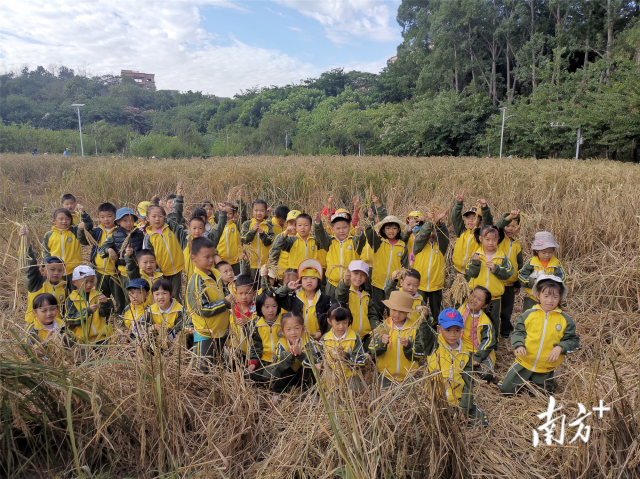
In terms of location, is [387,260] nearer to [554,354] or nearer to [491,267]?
[491,267]

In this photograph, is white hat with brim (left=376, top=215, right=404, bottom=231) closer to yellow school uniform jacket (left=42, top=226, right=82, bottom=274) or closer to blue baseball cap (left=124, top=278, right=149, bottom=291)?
blue baseball cap (left=124, top=278, right=149, bottom=291)

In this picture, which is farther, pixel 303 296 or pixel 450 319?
pixel 303 296

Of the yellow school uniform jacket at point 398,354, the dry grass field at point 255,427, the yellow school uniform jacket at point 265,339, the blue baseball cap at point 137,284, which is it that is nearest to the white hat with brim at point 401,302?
the yellow school uniform jacket at point 398,354

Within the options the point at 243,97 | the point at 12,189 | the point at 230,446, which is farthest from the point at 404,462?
the point at 243,97

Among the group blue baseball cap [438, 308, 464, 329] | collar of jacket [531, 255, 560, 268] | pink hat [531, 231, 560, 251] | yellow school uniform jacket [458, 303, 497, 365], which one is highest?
pink hat [531, 231, 560, 251]

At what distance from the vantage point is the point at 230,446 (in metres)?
2.21

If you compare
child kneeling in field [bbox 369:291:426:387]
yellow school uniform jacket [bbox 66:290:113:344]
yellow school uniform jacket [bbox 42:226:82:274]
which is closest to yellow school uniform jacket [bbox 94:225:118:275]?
yellow school uniform jacket [bbox 42:226:82:274]

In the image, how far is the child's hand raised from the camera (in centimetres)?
303

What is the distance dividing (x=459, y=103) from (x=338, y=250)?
2976cm

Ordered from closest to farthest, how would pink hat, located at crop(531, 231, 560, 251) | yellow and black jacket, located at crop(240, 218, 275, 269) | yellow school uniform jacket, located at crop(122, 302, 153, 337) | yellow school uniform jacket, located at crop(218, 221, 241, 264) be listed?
1. yellow school uniform jacket, located at crop(122, 302, 153, 337)
2. pink hat, located at crop(531, 231, 560, 251)
3. yellow and black jacket, located at crop(240, 218, 275, 269)
4. yellow school uniform jacket, located at crop(218, 221, 241, 264)

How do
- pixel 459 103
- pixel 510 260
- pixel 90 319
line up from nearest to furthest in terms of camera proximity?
pixel 90 319 → pixel 510 260 → pixel 459 103

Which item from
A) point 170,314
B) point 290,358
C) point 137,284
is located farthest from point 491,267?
point 137,284

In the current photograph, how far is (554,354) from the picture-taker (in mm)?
3037

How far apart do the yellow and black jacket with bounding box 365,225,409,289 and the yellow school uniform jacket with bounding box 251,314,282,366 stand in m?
1.59
